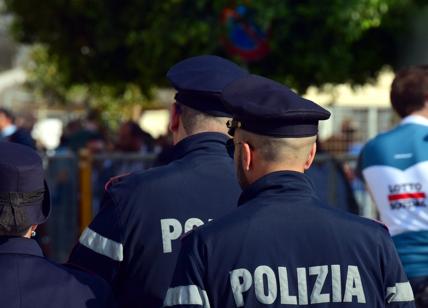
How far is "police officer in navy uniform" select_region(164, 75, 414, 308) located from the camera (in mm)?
3398

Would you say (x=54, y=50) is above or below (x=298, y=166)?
above

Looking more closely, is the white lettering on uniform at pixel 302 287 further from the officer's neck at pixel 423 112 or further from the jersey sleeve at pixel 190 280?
the officer's neck at pixel 423 112

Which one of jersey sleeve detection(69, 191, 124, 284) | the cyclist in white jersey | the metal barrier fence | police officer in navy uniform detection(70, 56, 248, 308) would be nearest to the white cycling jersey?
the cyclist in white jersey

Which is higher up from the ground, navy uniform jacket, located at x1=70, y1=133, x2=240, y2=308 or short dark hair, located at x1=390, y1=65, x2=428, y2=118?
short dark hair, located at x1=390, y1=65, x2=428, y2=118

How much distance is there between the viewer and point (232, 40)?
12.5 meters

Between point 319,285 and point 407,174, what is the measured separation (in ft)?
8.79

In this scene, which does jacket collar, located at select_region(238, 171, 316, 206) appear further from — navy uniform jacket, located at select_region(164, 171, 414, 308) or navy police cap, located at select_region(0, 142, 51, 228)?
navy police cap, located at select_region(0, 142, 51, 228)

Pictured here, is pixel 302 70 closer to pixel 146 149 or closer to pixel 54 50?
pixel 146 149

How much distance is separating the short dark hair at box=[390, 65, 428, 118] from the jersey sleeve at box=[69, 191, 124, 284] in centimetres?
231

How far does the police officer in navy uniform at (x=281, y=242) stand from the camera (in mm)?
3398

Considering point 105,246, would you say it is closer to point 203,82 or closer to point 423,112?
point 203,82

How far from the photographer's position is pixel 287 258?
3438mm

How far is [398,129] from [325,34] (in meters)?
7.42

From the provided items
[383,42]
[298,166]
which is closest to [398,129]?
[298,166]
